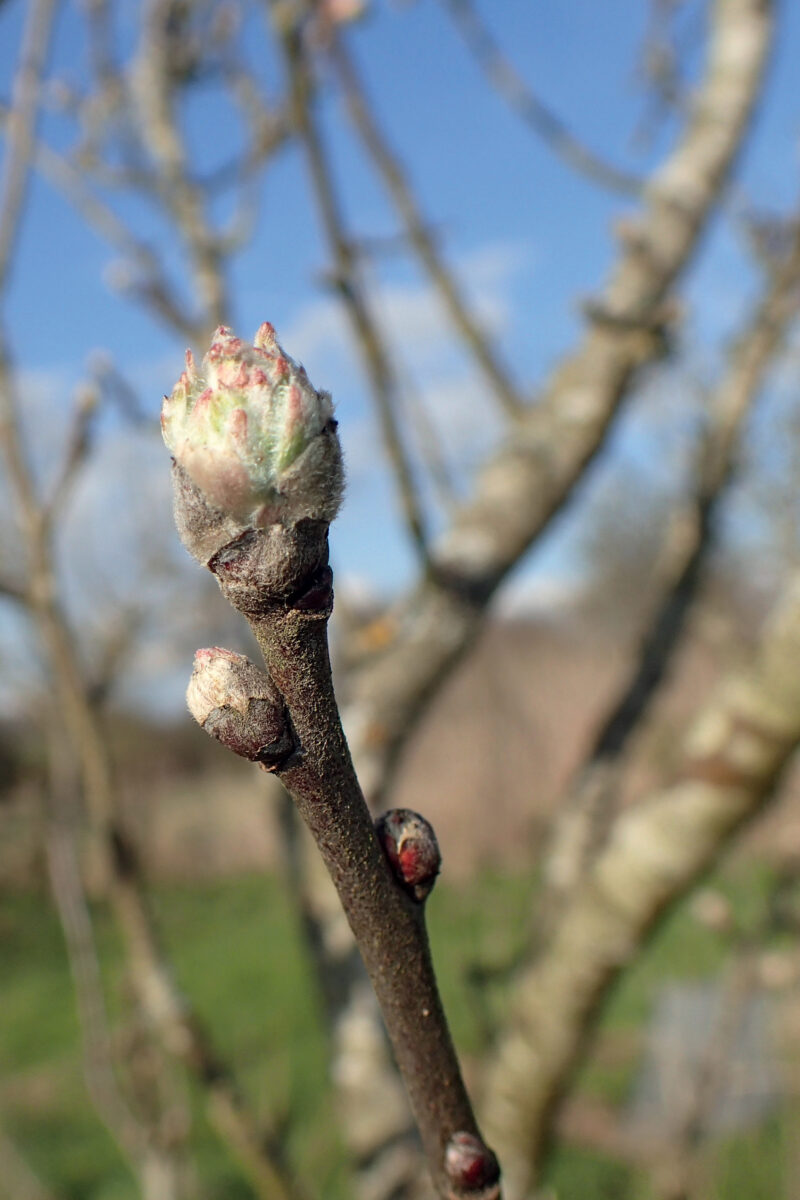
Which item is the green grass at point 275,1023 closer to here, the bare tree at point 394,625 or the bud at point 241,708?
the bare tree at point 394,625

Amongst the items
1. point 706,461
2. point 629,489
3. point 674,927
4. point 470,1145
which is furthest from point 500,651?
point 470,1145

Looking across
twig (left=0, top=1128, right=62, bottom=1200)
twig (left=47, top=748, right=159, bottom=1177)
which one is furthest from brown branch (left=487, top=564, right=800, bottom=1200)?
twig (left=0, top=1128, right=62, bottom=1200)

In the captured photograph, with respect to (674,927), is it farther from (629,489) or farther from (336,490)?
(629,489)

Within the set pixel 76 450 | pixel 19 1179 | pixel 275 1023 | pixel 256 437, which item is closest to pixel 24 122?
pixel 76 450

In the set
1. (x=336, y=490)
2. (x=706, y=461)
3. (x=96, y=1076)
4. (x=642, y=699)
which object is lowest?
(x=96, y=1076)

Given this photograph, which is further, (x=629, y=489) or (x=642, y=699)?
(x=629, y=489)

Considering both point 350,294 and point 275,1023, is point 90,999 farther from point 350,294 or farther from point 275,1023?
point 275,1023

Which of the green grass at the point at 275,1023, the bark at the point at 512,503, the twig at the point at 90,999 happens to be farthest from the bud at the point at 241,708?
the green grass at the point at 275,1023
